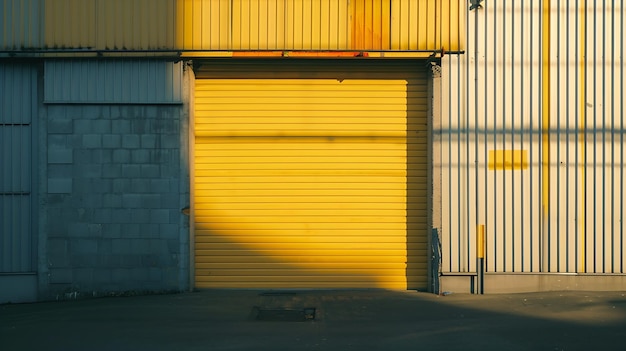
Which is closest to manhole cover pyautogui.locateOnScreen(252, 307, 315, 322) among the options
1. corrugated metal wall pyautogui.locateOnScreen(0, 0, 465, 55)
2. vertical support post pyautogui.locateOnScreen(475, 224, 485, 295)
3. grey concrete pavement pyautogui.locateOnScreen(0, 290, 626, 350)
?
grey concrete pavement pyautogui.locateOnScreen(0, 290, 626, 350)

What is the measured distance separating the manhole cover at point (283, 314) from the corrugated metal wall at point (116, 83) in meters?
3.78

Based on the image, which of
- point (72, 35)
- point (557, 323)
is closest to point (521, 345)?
point (557, 323)

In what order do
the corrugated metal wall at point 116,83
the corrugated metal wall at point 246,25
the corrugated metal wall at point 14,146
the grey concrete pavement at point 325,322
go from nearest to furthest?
the grey concrete pavement at point 325,322 → the corrugated metal wall at point 246,25 → the corrugated metal wall at point 116,83 → the corrugated metal wall at point 14,146

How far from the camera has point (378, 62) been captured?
13.2 meters

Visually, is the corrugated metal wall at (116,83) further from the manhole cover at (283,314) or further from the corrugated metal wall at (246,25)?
the manhole cover at (283,314)

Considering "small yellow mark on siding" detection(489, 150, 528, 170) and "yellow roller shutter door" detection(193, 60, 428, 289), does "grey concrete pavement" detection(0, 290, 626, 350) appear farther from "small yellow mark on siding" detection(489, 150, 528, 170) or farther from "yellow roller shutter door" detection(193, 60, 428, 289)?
"small yellow mark on siding" detection(489, 150, 528, 170)

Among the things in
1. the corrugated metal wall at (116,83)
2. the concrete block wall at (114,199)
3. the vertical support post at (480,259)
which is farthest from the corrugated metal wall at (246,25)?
the vertical support post at (480,259)

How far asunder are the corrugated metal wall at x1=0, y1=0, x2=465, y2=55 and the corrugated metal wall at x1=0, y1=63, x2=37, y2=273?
1.87 feet

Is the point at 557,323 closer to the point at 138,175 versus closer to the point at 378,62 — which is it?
the point at 378,62

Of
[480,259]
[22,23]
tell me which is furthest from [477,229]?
[22,23]

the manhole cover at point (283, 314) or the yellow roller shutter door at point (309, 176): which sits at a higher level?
the yellow roller shutter door at point (309, 176)

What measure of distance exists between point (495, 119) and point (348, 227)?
3046 millimetres

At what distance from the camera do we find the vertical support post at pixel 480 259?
12852 millimetres

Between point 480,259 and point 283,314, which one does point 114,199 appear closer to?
point 283,314
